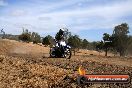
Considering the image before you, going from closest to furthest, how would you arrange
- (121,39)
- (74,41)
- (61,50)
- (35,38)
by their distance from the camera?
(61,50)
(121,39)
(74,41)
(35,38)

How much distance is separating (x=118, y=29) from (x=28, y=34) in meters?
26.1

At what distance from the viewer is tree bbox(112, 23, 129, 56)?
84.8 m

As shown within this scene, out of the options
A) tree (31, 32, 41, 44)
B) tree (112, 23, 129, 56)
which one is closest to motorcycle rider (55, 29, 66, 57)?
tree (112, 23, 129, 56)

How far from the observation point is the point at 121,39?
8569 cm

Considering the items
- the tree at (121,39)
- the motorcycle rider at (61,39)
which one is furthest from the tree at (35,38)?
the motorcycle rider at (61,39)

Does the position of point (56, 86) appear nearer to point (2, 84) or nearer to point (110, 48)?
point (2, 84)

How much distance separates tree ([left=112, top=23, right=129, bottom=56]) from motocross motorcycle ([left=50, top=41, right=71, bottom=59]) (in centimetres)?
5494

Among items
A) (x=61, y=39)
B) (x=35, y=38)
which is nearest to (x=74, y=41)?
(x=35, y=38)

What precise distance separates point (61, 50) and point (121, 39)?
2266 inches

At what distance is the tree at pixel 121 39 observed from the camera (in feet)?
278

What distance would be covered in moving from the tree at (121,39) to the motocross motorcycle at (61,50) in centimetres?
5494

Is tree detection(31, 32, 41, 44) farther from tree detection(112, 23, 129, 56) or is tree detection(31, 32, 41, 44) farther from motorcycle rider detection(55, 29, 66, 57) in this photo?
motorcycle rider detection(55, 29, 66, 57)

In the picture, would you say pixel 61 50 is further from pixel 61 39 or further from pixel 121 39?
pixel 121 39

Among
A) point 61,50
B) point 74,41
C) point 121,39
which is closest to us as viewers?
point 61,50
